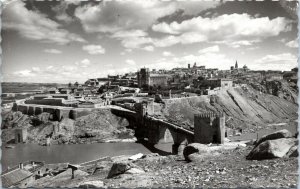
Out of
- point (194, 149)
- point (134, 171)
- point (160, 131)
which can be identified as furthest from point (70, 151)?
point (134, 171)

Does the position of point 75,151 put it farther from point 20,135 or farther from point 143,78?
point 143,78

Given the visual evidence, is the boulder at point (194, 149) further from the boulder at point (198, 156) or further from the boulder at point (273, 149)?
the boulder at point (273, 149)

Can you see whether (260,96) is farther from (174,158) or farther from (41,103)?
(174,158)

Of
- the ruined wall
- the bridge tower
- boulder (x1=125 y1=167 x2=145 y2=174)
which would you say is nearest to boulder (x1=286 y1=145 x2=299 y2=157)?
boulder (x1=125 y1=167 x2=145 y2=174)

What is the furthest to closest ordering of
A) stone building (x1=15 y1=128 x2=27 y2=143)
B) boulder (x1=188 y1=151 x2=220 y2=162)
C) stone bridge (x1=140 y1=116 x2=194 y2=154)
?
stone building (x1=15 y1=128 x2=27 y2=143) < stone bridge (x1=140 y1=116 x2=194 y2=154) < boulder (x1=188 y1=151 x2=220 y2=162)

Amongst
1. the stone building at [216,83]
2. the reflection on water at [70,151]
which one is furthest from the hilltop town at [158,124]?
the reflection on water at [70,151]

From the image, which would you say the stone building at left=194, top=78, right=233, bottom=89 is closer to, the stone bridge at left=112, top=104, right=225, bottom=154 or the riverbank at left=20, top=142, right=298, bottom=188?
the stone bridge at left=112, top=104, right=225, bottom=154
